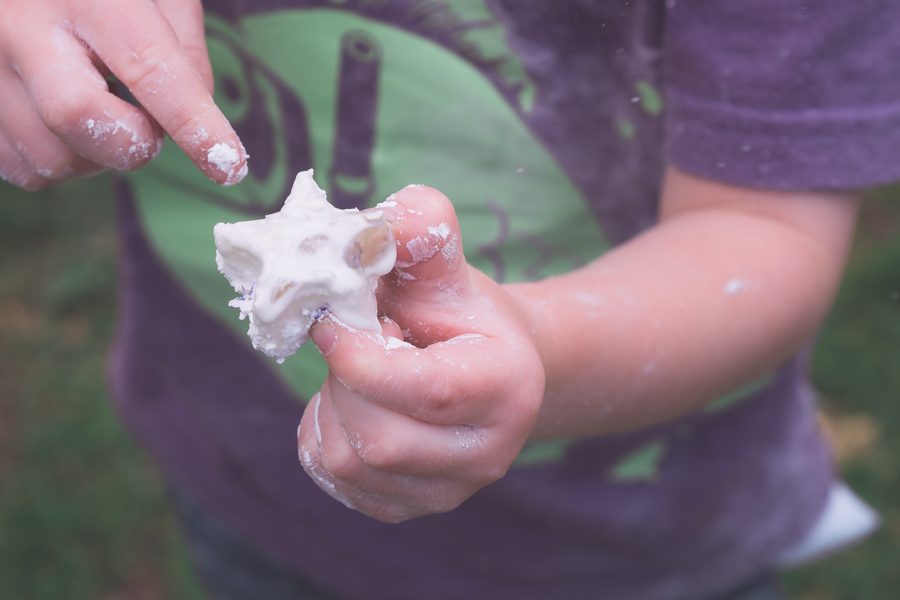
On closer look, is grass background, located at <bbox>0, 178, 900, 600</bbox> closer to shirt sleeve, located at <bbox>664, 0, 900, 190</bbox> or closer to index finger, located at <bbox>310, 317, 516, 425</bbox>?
shirt sleeve, located at <bbox>664, 0, 900, 190</bbox>

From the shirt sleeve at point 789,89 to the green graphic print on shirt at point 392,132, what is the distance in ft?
0.38

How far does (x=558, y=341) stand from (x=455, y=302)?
0.32 feet

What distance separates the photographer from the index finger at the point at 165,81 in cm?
51

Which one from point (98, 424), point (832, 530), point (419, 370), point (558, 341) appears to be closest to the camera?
point (419, 370)

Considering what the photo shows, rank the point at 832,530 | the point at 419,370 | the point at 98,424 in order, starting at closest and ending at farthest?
the point at 419,370
the point at 832,530
the point at 98,424

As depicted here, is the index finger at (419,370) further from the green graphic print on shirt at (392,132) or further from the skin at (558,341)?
the green graphic print on shirt at (392,132)

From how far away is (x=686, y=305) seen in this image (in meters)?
0.63

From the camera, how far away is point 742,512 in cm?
88

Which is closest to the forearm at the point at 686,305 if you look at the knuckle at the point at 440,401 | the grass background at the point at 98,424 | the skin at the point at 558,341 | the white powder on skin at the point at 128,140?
the skin at the point at 558,341

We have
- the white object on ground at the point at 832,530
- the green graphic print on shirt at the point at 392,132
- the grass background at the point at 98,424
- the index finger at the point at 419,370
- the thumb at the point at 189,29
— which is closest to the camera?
the index finger at the point at 419,370

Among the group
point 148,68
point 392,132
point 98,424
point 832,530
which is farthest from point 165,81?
point 98,424

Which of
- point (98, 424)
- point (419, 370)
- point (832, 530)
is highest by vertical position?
point (419, 370)

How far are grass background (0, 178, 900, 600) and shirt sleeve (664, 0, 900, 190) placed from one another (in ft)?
3.52

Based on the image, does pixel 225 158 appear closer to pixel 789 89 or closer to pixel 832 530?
pixel 789 89
